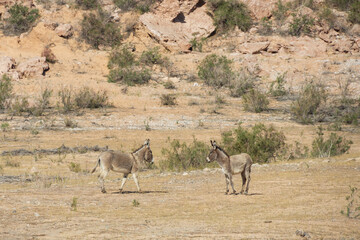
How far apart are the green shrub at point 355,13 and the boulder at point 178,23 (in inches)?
419

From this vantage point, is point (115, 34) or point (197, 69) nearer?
point (197, 69)

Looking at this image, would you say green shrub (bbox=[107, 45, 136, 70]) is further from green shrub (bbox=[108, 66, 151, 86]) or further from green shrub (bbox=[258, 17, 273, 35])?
green shrub (bbox=[258, 17, 273, 35])

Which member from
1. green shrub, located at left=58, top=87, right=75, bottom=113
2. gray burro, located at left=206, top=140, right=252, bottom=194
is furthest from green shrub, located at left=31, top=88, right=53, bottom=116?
gray burro, located at left=206, top=140, right=252, bottom=194

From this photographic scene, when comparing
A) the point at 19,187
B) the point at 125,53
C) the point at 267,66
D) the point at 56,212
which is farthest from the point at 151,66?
the point at 56,212

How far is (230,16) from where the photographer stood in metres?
42.2

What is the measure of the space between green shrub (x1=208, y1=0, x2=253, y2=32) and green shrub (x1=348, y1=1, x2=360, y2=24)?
7632 mm

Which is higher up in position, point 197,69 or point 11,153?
point 11,153

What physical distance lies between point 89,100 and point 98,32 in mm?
11700

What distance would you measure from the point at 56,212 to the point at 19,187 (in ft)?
11.7

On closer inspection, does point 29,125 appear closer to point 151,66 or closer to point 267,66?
point 151,66

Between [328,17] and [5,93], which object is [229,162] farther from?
[328,17]

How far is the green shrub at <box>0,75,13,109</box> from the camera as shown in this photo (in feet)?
90.7

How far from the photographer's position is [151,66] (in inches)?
1444

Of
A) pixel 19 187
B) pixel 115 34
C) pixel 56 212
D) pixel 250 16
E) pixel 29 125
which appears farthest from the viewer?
pixel 250 16
